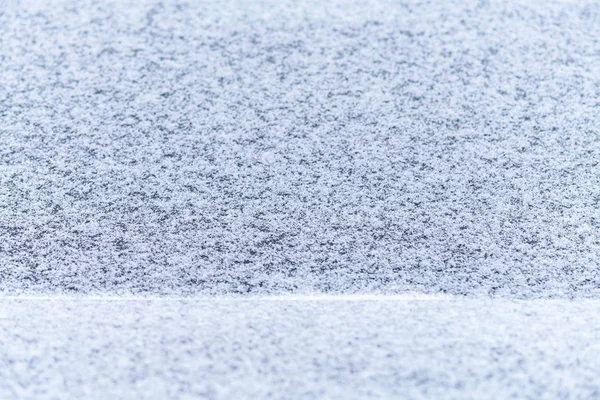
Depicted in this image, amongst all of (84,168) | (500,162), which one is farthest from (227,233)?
(500,162)

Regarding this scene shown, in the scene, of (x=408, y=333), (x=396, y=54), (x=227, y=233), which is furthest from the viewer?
(x=396, y=54)

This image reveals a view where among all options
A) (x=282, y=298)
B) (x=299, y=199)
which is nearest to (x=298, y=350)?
(x=282, y=298)

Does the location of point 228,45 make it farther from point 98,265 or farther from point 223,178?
point 98,265

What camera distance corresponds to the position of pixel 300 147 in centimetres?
63

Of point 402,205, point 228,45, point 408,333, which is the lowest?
point 408,333

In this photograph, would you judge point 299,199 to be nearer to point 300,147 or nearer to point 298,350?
point 300,147

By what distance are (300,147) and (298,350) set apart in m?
0.24

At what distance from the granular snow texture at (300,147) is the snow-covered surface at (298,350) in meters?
0.04

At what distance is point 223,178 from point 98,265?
14 centimetres

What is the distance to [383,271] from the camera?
0.55 metres

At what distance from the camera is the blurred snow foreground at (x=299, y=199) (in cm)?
45

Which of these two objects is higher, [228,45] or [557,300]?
[228,45]

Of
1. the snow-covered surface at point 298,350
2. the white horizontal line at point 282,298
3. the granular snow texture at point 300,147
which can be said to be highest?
the granular snow texture at point 300,147

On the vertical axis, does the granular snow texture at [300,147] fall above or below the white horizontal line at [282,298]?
above
